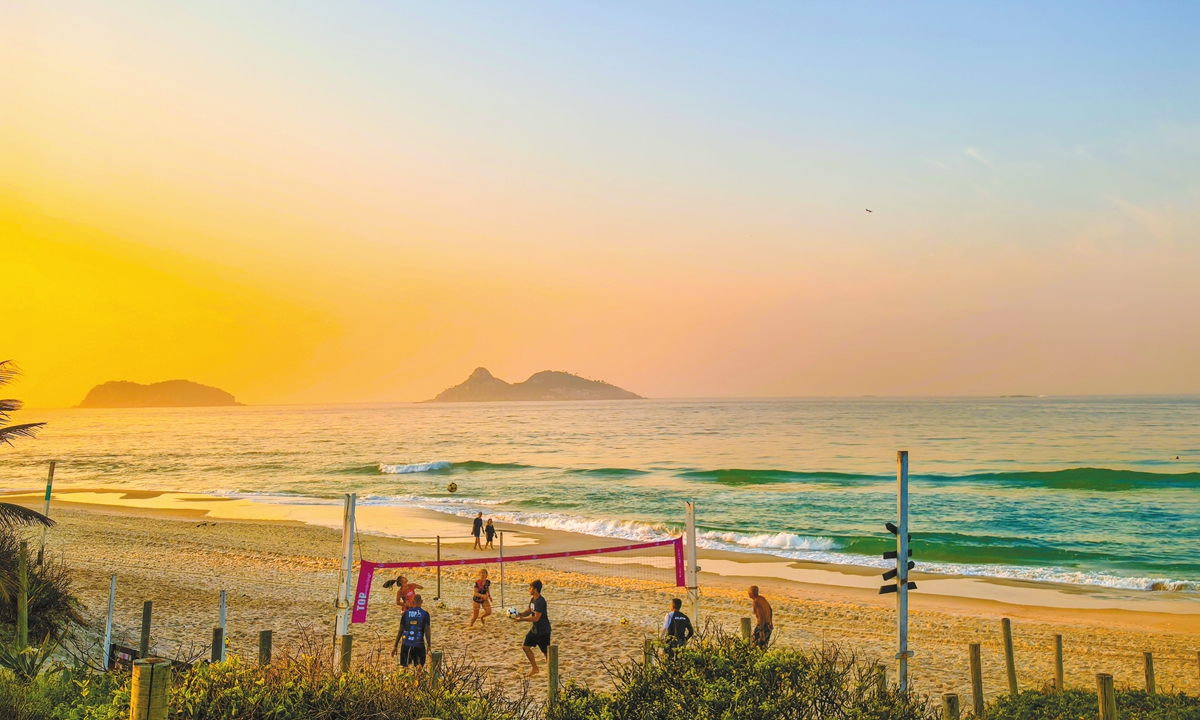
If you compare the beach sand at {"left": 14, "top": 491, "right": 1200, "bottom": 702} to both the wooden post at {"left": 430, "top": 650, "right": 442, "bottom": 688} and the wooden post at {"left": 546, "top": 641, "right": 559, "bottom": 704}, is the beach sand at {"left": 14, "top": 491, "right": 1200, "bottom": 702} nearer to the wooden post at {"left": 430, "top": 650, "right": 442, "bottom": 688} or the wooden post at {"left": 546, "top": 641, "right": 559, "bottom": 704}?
the wooden post at {"left": 546, "top": 641, "right": 559, "bottom": 704}

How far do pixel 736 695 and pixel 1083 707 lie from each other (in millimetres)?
4596

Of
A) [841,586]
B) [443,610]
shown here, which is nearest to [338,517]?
[443,610]

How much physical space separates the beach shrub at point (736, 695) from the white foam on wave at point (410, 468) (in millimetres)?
58419

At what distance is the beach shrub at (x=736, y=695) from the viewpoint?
21.4 feet

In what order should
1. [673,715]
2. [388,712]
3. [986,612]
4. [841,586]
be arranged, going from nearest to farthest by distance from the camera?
1. [388,712]
2. [673,715]
3. [986,612]
4. [841,586]

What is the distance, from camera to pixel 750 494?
45.5 metres

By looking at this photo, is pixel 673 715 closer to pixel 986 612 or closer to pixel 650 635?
pixel 650 635

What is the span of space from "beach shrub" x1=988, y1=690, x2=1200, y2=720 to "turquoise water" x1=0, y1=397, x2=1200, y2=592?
1611 centimetres

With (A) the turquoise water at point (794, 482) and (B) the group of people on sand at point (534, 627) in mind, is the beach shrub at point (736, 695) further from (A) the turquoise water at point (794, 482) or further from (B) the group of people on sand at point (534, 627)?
(A) the turquoise water at point (794, 482)

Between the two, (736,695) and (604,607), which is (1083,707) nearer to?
(736,695)

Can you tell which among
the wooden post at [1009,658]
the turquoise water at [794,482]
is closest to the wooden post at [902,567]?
the wooden post at [1009,658]

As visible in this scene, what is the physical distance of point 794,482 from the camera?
51812 millimetres

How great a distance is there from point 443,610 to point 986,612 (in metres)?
12.9

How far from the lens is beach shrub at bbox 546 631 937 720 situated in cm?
653
